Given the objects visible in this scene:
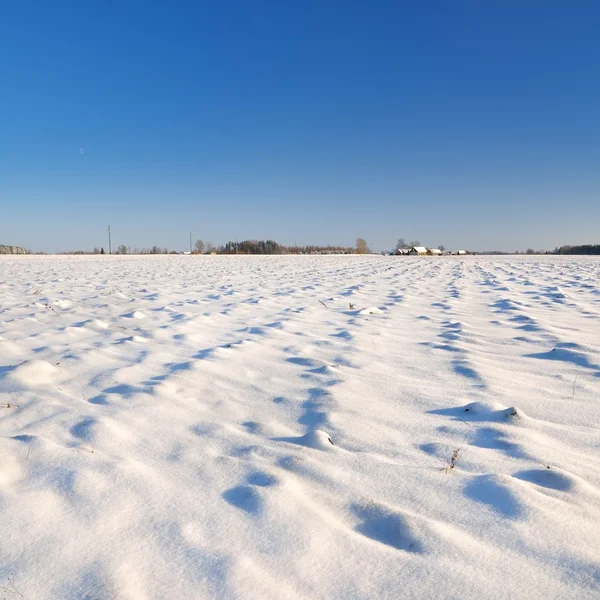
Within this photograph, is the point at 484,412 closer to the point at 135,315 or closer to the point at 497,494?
the point at 497,494

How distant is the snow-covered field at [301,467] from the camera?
1315mm

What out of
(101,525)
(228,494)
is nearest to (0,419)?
(101,525)

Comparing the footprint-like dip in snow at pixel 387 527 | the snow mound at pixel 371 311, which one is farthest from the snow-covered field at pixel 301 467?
the snow mound at pixel 371 311

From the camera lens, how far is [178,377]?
3.09 m

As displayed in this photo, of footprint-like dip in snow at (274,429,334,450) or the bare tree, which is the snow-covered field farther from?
the bare tree

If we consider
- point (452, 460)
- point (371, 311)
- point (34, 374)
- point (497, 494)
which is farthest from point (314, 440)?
point (371, 311)

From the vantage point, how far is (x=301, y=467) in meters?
1.90

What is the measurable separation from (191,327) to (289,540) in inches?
142

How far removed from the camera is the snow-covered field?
51.8 inches

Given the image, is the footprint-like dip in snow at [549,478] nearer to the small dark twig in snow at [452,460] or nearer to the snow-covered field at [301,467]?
the snow-covered field at [301,467]

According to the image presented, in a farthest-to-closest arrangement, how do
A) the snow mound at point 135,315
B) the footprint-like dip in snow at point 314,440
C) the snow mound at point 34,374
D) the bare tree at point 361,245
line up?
the bare tree at point 361,245 → the snow mound at point 135,315 → the snow mound at point 34,374 → the footprint-like dip in snow at point 314,440

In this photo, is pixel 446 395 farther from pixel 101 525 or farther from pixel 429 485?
pixel 101 525

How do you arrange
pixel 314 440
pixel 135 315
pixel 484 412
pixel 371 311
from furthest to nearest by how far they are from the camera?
pixel 371 311, pixel 135 315, pixel 484 412, pixel 314 440

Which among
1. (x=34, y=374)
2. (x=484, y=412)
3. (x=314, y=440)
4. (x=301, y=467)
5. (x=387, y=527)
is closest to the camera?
(x=387, y=527)
